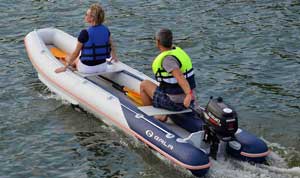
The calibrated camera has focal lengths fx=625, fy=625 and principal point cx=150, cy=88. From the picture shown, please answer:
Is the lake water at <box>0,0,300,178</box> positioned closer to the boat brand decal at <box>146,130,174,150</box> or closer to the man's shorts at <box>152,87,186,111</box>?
the boat brand decal at <box>146,130,174,150</box>

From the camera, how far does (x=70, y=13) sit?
48.2ft

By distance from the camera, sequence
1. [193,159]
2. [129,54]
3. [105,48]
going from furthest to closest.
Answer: [129,54] → [105,48] → [193,159]

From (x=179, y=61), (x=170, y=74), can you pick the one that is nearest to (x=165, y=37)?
(x=179, y=61)

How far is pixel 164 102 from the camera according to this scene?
844 centimetres

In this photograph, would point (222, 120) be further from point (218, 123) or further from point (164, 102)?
point (164, 102)

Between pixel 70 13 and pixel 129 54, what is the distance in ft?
9.82

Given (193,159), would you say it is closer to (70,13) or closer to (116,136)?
(116,136)

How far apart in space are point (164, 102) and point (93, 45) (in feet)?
6.09

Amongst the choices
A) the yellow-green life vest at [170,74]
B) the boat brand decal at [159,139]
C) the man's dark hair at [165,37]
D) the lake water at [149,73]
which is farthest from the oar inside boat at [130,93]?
the man's dark hair at [165,37]

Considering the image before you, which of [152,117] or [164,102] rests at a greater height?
[164,102]

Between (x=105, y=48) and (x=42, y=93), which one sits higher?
(x=105, y=48)

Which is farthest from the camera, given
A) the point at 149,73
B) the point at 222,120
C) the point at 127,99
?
the point at 149,73

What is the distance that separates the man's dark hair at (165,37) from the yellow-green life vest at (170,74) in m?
0.11

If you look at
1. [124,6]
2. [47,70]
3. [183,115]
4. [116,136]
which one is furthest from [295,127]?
[124,6]
